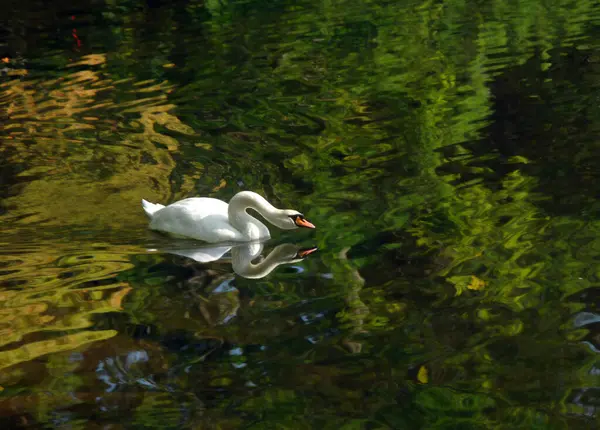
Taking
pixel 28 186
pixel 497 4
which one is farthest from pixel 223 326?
pixel 497 4

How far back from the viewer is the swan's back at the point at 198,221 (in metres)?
8.42

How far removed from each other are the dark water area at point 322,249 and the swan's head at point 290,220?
0.14 meters

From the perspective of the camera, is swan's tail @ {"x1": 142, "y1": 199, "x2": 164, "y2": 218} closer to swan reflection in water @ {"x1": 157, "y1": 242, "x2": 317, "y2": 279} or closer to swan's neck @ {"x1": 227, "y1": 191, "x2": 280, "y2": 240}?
swan reflection in water @ {"x1": 157, "y1": 242, "x2": 317, "y2": 279}

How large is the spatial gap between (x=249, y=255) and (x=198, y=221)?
74 cm

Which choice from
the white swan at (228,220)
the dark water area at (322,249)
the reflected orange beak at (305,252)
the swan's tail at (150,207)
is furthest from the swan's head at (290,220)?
the swan's tail at (150,207)

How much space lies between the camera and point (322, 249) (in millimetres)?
7859

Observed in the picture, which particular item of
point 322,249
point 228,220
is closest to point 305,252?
point 322,249

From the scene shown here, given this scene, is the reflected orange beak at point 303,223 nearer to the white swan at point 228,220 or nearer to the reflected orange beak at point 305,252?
the white swan at point 228,220

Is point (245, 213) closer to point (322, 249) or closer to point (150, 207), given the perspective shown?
point (322, 249)

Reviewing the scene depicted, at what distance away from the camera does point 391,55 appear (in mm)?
16562

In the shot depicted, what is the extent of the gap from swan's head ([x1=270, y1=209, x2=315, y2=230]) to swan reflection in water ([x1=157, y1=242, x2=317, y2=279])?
0.53 ft

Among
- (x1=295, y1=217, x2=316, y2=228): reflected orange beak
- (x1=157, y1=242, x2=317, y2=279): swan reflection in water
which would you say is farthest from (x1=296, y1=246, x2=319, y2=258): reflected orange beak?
(x1=295, y1=217, x2=316, y2=228): reflected orange beak

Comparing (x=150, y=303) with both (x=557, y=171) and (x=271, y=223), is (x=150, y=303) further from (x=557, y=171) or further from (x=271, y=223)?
(x=557, y=171)

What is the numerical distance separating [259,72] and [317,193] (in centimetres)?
733
